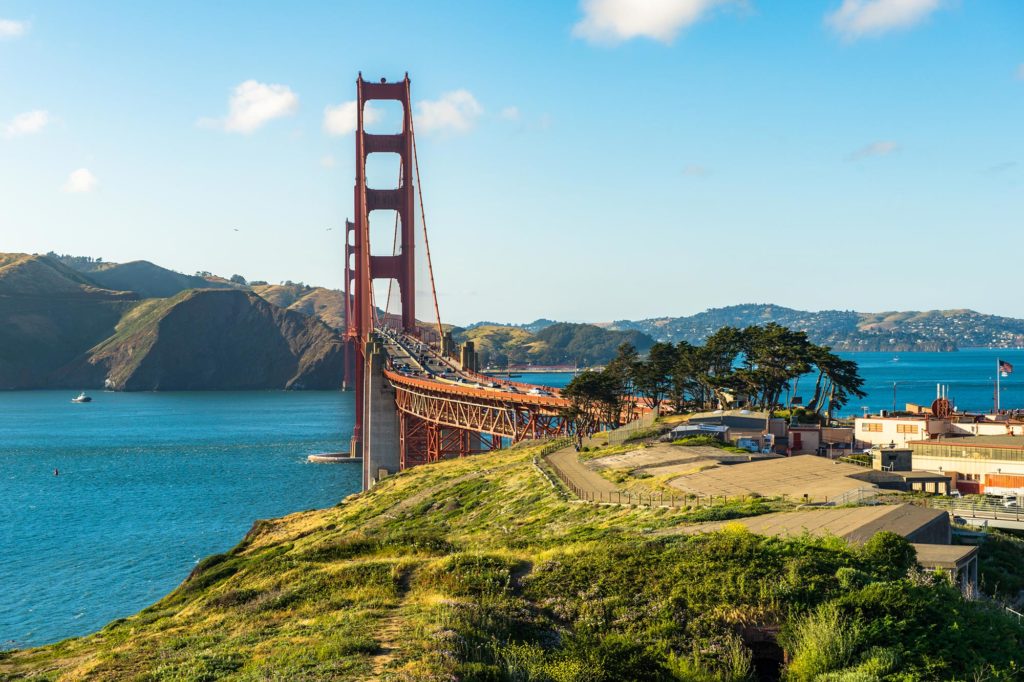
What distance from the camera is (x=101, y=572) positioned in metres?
60.1

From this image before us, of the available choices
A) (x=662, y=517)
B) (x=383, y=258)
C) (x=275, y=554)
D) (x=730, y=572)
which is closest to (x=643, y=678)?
(x=730, y=572)

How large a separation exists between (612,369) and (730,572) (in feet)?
204

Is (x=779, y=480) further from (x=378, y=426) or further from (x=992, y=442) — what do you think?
(x=378, y=426)

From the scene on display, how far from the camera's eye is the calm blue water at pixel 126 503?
2135 inches

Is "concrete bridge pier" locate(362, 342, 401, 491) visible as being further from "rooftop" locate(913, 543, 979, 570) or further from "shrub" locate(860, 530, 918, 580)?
"shrub" locate(860, 530, 918, 580)

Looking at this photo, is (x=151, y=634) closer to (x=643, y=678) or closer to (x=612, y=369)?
(x=643, y=678)

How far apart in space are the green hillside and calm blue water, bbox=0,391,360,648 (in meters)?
26.2

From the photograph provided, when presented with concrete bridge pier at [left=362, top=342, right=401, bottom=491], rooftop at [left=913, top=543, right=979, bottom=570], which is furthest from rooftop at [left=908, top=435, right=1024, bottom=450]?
concrete bridge pier at [left=362, top=342, right=401, bottom=491]

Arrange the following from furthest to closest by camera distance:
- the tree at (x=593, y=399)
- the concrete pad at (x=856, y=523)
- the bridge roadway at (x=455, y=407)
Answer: the bridge roadway at (x=455, y=407) → the tree at (x=593, y=399) → the concrete pad at (x=856, y=523)

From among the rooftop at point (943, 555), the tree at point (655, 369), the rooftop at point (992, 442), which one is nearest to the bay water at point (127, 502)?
the tree at point (655, 369)

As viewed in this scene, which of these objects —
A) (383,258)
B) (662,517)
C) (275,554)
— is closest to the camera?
(662,517)

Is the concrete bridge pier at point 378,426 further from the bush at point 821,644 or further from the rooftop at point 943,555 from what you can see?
the bush at point 821,644

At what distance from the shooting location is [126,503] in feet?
287

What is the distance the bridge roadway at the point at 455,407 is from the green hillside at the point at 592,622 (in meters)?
44.2
